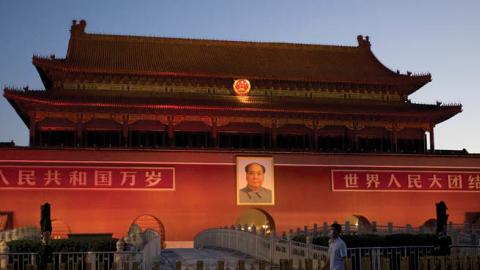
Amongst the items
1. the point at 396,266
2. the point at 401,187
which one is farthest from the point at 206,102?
the point at 396,266

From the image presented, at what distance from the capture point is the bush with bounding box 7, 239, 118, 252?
1700 centimetres

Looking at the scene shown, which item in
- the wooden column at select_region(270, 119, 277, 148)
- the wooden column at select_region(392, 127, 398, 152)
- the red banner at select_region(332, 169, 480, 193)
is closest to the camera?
the red banner at select_region(332, 169, 480, 193)

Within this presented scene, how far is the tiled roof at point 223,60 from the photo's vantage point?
37.7m

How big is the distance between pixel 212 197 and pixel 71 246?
16.5 meters

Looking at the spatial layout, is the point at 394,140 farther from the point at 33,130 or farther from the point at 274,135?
the point at 33,130

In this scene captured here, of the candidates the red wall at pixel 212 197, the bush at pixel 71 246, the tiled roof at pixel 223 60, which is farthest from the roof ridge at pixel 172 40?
the bush at pixel 71 246

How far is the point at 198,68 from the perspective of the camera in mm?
38750

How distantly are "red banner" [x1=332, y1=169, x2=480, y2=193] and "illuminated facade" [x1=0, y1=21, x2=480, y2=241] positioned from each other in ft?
0.22

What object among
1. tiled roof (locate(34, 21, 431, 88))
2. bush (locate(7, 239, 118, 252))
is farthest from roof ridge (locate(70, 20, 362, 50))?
bush (locate(7, 239, 118, 252))

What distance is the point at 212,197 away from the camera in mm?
33406

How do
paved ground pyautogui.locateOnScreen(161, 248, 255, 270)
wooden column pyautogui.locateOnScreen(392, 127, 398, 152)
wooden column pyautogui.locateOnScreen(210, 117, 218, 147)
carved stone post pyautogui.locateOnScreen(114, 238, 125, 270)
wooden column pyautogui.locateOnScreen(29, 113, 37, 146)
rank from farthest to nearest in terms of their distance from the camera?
wooden column pyautogui.locateOnScreen(392, 127, 398, 152), wooden column pyautogui.locateOnScreen(210, 117, 218, 147), wooden column pyautogui.locateOnScreen(29, 113, 37, 146), paved ground pyautogui.locateOnScreen(161, 248, 255, 270), carved stone post pyautogui.locateOnScreen(114, 238, 125, 270)

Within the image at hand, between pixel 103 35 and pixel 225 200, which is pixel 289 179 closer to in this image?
pixel 225 200

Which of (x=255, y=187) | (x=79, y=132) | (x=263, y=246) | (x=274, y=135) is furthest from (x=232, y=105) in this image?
(x=263, y=246)

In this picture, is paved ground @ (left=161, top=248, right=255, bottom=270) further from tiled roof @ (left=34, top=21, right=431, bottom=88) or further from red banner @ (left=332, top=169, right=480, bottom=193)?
tiled roof @ (left=34, top=21, right=431, bottom=88)
